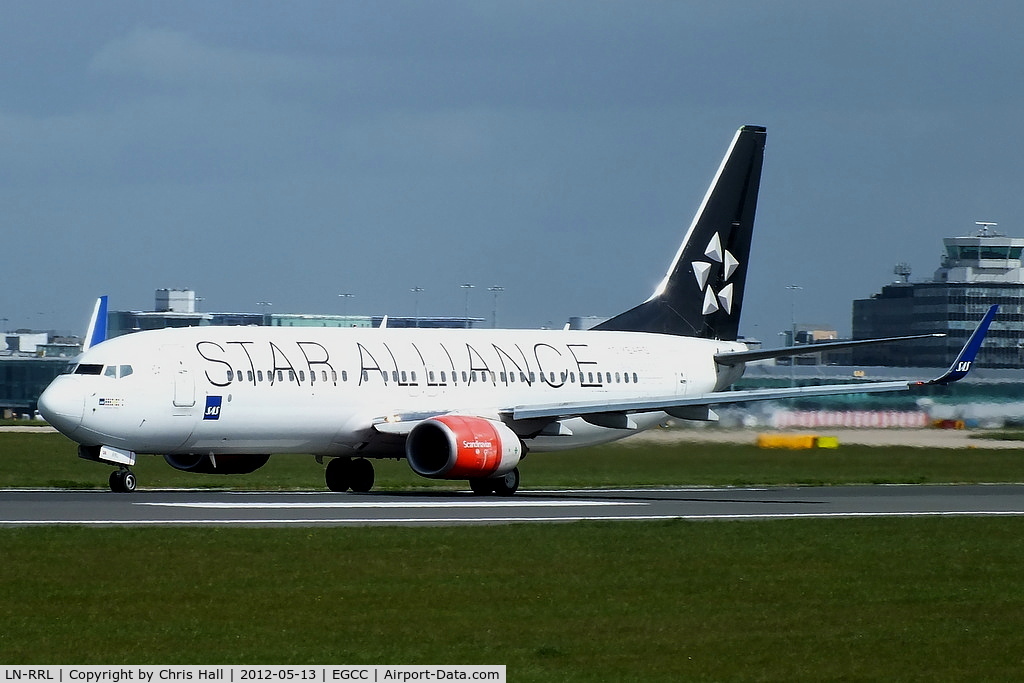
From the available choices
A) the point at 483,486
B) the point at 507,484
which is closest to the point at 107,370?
the point at 483,486

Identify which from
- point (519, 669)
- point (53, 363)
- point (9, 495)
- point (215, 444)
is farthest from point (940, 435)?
point (53, 363)

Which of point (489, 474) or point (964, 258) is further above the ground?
point (964, 258)

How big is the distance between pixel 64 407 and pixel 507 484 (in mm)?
10211

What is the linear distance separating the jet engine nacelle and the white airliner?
0.05 m

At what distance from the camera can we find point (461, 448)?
37125 mm

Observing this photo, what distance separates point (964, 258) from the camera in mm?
194875

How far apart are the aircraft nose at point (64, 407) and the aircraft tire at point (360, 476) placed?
25.0 ft

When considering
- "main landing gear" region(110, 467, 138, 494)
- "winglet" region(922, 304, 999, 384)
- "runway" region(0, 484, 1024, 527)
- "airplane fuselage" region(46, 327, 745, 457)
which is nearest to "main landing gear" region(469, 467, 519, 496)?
"runway" region(0, 484, 1024, 527)

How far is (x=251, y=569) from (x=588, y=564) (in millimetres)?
4437

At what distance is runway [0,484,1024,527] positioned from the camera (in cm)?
2930

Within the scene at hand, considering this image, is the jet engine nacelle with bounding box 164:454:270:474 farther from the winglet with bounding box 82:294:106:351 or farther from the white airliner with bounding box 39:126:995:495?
the winglet with bounding box 82:294:106:351

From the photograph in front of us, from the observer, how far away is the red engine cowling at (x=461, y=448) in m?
37.2

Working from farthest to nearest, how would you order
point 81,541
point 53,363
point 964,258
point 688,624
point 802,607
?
point 964,258, point 53,363, point 81,541, point 802,607, point 688,624

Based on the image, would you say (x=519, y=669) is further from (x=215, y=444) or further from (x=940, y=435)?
(x=940, y=435)
